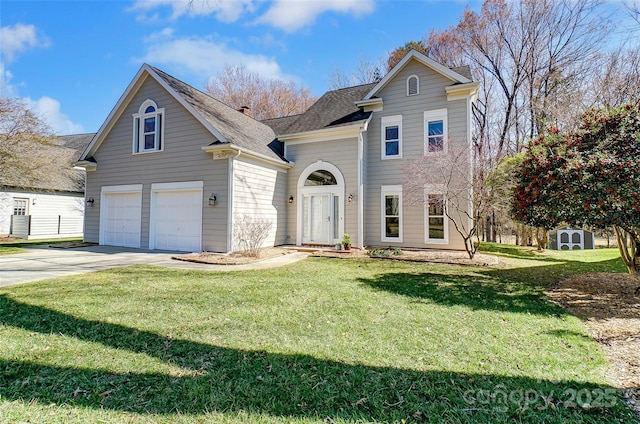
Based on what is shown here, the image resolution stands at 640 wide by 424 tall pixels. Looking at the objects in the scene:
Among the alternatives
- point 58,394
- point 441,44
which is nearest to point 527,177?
point 58,394

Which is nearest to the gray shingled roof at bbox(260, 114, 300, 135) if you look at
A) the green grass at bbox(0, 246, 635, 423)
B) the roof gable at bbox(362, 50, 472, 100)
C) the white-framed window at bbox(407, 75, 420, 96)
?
the roof gable at bbox(362, 50, 472, 100)

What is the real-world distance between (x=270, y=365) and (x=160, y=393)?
3.38ft

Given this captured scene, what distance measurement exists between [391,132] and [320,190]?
3.99 metres

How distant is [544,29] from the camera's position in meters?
17.8

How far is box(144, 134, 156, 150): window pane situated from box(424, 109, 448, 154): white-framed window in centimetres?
1107

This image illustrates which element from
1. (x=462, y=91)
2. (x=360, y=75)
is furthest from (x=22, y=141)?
(x=360, y=75)

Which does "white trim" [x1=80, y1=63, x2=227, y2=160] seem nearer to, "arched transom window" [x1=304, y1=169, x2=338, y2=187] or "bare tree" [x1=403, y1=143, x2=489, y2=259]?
"arched transom window" [x1=304, y1=169, x2=338, y2=187]

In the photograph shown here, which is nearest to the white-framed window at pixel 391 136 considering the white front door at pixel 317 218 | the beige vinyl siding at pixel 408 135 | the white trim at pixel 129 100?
the beige vinyl siding at pixel 408 135

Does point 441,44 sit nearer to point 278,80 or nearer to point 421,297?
point 278,80

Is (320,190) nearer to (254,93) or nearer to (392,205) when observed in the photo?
(392,205)

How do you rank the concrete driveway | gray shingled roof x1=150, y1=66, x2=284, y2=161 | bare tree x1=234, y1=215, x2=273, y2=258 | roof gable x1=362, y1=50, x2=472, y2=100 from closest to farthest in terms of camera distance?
the concrete driveway → bare tree x1=234, y1=215, x2=273, y2=258 → gray shingled roof x1=150, y1=66, x2=284, y2=161 → roof gable x1=362, y1=50, x2=472, y2=100

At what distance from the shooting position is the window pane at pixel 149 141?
12.7 m

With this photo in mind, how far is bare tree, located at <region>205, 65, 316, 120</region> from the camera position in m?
27.9

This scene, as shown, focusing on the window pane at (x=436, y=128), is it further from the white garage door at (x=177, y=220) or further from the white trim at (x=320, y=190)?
the white garage door at (x=177, y=220)
